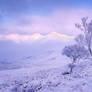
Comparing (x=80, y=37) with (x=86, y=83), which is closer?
(x=86, y=83)

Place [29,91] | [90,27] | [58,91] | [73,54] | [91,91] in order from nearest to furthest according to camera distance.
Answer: [91,91], [58,91], [29,91], [73,54], [90,27]

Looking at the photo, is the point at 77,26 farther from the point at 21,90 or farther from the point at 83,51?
the point at 21,90

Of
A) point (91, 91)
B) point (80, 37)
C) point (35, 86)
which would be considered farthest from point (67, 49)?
point (91, 91)

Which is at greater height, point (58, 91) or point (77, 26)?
point (77, 26)

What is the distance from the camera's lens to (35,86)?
21.4m

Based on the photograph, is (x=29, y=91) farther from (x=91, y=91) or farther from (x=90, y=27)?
(x=90, y=27)

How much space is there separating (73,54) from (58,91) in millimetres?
25243

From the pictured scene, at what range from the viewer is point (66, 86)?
1878cm

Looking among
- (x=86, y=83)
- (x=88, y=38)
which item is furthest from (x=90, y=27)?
(x=86, y=83)

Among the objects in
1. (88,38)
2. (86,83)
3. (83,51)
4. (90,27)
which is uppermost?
(90,27)

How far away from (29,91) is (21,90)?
161 cm

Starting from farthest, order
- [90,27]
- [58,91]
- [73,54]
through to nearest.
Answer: [90,27]
[73,54]
[58,91]

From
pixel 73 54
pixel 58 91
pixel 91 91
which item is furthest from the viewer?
pixel 73 54

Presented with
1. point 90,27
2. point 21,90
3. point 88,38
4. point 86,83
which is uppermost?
point 90,27
